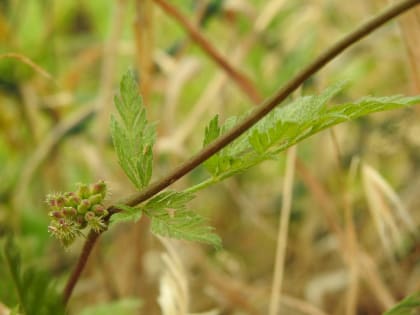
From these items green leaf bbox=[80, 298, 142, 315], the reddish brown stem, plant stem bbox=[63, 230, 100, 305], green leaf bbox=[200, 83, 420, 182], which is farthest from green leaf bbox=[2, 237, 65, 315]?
the reddish brown stem

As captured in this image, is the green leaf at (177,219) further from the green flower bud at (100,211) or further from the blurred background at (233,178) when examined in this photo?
the blurred background at (233,178)

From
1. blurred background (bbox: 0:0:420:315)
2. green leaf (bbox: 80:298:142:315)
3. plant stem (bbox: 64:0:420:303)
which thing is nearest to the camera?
plant stem (bbox: 64:0:420:303)

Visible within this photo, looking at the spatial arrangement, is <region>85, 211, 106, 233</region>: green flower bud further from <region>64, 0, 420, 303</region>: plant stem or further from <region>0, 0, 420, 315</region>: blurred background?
<region>0, 0, 420, 315</region>: blurred background

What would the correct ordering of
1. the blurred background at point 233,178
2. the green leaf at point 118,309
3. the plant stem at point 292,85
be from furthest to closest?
the blurred background at point 233,178 → the green leaf at point 118,309 → the plant stem at point 292,85

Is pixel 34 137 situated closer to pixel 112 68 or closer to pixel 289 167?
pixel 112 68

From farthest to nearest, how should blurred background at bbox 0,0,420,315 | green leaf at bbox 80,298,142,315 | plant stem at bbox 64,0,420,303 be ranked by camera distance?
blurred background at bbox 0,0,420,315, green leaf at bbox 80,298,142,315, plant stem at bbox 64,0,420,303

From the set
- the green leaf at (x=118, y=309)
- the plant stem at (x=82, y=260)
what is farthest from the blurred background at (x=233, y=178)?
the plant stem at (x=82, y=260)
